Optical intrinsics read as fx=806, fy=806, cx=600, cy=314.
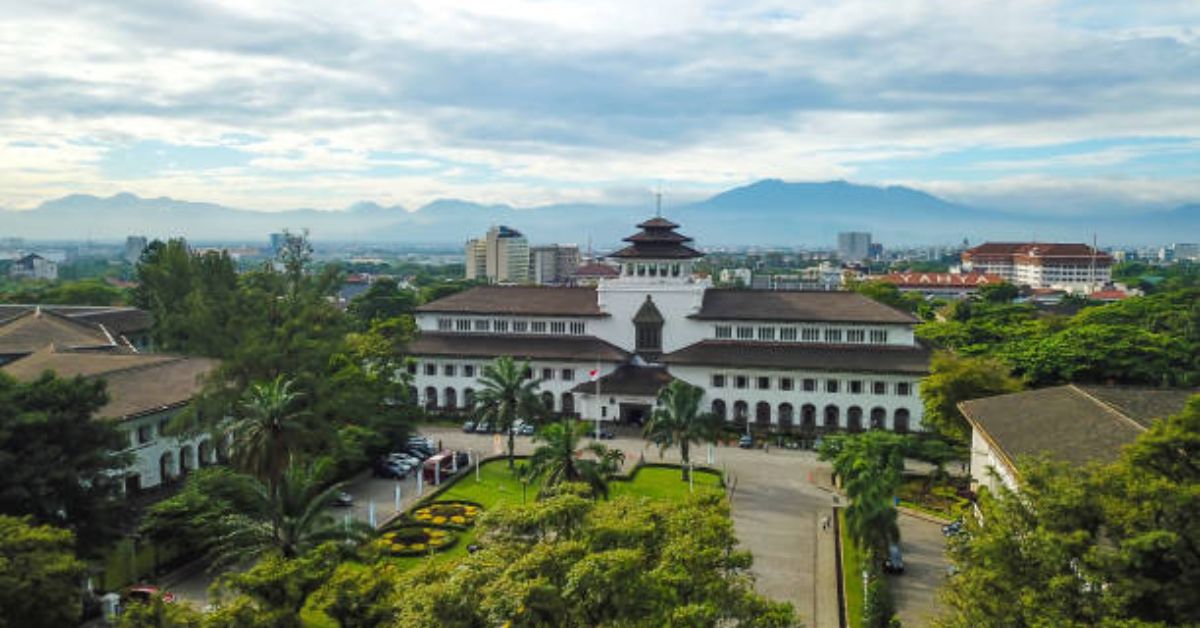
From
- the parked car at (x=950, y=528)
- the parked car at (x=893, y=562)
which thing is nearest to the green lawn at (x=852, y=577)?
→ the parked car at (x=893, y=562)

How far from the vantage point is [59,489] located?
88.6 ft

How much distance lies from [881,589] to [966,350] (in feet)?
141

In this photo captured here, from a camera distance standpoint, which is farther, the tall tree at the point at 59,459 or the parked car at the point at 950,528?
the parked car at the point at 950,528

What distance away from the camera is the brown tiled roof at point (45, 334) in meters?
52.8

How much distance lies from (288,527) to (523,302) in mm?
41526

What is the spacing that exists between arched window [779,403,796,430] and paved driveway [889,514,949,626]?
17139 millimetres

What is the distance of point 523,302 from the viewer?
214 ft

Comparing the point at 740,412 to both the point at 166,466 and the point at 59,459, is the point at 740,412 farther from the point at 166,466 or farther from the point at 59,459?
the point at 59,459

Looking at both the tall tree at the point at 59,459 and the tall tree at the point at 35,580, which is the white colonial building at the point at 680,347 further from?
the tall tree at the point at 35,580

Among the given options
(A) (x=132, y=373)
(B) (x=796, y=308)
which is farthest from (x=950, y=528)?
(A) (x=132, y=373)

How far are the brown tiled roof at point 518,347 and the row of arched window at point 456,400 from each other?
114 inches

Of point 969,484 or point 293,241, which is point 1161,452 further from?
point 293,241

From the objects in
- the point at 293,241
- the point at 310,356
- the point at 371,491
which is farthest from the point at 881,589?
the point at 293,241

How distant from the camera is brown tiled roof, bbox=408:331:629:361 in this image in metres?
59.7
